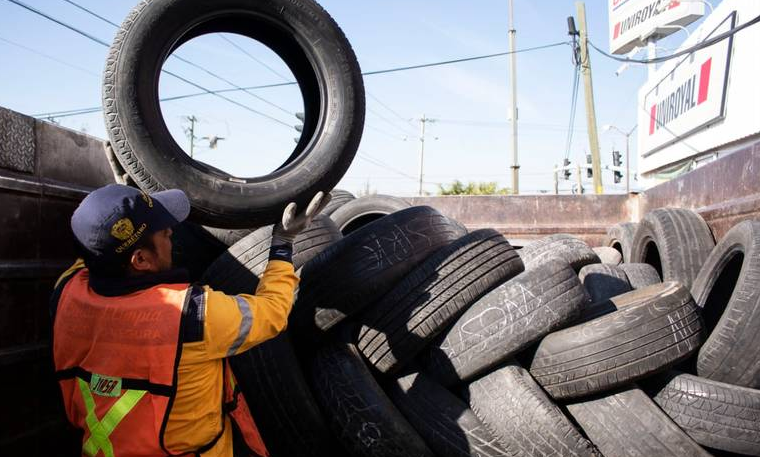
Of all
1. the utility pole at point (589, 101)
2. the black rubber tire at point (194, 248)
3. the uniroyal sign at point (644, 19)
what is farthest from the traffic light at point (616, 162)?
the black rubber tire at point (194, 248)

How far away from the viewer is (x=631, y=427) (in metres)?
2.79

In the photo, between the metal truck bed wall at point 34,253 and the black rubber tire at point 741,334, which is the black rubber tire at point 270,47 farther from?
the black rubber tire at point 741,334

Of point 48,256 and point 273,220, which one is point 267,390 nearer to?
point 273,220

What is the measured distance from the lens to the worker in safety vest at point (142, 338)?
6.28ft

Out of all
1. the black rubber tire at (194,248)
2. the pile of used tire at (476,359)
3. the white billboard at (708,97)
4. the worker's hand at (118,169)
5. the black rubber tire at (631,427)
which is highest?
the white billboard at (708,97)

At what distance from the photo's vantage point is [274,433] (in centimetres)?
272

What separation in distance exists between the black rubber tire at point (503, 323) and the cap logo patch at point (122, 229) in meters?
1.66

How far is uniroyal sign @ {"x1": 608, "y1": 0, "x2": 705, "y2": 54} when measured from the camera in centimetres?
2003

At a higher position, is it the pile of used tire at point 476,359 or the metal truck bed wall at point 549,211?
the metal truck bed wall at point 549,211

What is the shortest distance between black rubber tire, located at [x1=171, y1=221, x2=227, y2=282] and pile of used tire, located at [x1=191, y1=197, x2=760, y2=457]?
45cm

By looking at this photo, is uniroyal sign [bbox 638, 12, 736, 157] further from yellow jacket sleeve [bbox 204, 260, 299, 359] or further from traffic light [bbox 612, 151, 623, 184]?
traffic light [bbox 612, 151, 623, 184]

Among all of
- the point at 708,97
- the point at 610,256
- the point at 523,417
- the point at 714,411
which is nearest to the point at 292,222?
the point at 523,417

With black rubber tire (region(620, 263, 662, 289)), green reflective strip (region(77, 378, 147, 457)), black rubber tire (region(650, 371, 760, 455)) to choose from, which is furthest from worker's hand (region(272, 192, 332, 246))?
black rubber tire (region(620, 263, 662, 289))

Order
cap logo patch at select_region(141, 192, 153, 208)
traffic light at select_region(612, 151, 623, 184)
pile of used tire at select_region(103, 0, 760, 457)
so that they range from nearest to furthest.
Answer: cap logo patch at select_region(141, 192, 153, 208), pile of used tire at select_region(103, 0, 760, 457), traffic light at select_region(612, 151, 623, 184)
